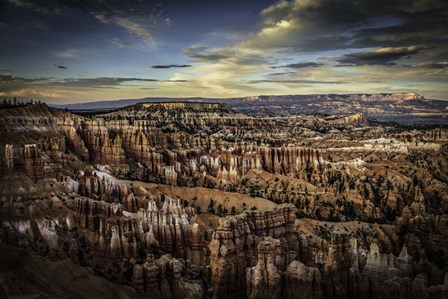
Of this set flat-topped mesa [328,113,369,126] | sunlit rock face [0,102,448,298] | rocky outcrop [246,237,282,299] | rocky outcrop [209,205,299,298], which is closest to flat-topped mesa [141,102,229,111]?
flat-topped mesa [328,113,369,126]

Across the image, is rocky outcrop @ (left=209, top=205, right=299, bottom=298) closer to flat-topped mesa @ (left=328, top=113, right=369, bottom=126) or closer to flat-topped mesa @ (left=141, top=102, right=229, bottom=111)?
flat-topped mesa @ (left=141, top=102, right=229, bottom=111)

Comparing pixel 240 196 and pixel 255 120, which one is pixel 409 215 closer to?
pixel 240 196

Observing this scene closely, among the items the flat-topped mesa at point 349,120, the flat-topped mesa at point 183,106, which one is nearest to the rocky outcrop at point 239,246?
the flat-topped mesa at point 183,106

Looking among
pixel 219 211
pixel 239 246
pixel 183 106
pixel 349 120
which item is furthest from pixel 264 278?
pixel 349 120

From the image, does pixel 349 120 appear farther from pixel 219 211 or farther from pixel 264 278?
pixel 264 278

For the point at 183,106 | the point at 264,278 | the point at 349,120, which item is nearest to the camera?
the point at 264,278

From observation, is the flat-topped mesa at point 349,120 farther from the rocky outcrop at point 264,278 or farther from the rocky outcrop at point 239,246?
the rocky outcrop at point 264,278

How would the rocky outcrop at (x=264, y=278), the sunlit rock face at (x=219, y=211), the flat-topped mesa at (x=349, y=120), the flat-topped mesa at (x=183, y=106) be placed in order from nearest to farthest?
the rocky outcrop at (x=264, y=278), the sunlit rock face at (x=219, y=211), the flat-topped mesa at (x=183, y=106), the flat-topped mesa at (x=349, y=120)

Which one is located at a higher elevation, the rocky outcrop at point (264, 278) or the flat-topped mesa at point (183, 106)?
the flat-topped mesa at point (183, 106)
